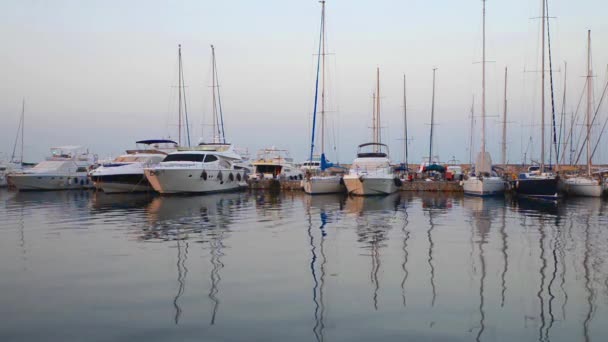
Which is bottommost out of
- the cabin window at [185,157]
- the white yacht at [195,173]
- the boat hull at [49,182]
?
the boat hull at [49,182]

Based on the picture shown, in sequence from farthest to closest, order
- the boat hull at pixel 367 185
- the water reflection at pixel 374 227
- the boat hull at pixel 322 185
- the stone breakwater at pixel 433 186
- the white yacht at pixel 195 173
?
the stone breakwater at pixel 433 186
the boat hull at pixel 322 185
the white yacht at pixel 195 173
the boat hull at pixel 367 185
the water reflection at pixel 374 227

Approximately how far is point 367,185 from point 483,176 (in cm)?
823

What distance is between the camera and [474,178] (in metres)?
37.9

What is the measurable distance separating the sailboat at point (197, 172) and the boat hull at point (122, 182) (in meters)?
2.18

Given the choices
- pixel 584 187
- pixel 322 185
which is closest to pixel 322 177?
pixel 322 185

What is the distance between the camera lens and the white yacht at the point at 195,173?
36594 mm

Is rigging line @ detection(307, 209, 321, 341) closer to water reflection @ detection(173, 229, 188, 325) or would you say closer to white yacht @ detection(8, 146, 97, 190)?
water reflection @ detection(173, 229, 188, 325)

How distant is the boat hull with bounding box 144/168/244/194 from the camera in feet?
120

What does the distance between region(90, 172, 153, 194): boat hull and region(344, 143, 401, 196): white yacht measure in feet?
47.9

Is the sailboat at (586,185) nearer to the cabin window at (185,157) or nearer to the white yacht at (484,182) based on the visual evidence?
the white yacht at (484,182)

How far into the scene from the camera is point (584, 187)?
3628 centimetres

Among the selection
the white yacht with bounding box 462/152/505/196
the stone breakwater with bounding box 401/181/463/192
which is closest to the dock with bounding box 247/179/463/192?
the stone breakwater with bounding box 401/181/463/192

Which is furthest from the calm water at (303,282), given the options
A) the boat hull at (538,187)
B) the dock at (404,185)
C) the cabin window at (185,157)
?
the dock at (404,185)

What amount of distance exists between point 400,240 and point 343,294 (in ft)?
22.1
